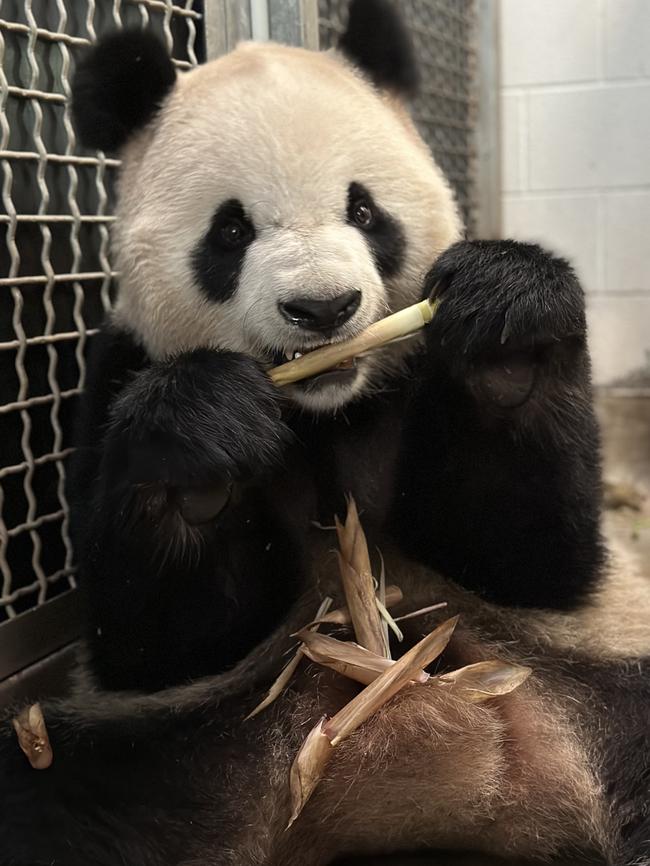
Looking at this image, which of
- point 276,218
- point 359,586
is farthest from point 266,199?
point 359,586

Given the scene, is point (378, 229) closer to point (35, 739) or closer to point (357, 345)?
point (357, 345)

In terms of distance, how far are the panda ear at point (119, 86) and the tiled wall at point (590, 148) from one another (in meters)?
2.21

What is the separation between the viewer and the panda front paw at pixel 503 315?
1269mm

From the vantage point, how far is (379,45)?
5.54ft

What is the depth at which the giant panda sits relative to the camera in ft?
4.28

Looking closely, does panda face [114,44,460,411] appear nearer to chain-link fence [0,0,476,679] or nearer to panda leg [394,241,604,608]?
panda leg [394,241,604,608]

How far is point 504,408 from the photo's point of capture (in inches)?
54.4

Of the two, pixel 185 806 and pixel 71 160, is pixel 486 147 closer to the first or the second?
pixel 71 160

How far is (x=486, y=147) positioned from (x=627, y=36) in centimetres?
61

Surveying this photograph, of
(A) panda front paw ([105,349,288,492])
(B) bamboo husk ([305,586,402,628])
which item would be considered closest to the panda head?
(A) panda front paw ([105,349,288,492])

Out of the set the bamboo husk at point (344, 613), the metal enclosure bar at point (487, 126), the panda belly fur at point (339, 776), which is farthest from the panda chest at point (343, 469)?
the metal enclosure bar at point (487, 126)


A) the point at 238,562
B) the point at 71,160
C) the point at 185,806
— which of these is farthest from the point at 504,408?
the point at 71,160

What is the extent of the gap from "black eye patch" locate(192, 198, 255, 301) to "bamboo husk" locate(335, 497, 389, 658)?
0.43 meters

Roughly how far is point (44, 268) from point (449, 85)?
1.88m
